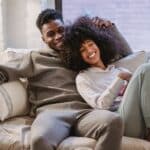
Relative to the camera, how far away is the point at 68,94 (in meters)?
2.25

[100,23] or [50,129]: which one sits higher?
[100,23]

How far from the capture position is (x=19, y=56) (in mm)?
2404

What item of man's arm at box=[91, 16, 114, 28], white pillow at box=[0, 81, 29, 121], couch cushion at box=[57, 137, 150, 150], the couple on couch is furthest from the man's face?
couch cushion at box=[57, 137, 150, 150]

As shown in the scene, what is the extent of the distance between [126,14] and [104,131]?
146 centimetres

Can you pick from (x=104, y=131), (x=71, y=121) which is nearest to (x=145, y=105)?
(x=104, y=131)

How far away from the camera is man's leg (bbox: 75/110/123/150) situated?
1.81 m

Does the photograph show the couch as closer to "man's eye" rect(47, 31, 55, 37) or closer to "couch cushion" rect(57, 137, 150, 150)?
"couch cushion" rect(57, 137, 150, 150)

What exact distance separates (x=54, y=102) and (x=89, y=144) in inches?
19.8

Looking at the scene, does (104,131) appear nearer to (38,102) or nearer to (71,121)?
(71,121)

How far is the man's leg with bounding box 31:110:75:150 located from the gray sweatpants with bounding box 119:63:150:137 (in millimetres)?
300

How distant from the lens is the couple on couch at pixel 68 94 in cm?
185

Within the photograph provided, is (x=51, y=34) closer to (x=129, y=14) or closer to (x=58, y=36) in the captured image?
(x=58, y=36)

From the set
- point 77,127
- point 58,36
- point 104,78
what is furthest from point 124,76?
point 58,36

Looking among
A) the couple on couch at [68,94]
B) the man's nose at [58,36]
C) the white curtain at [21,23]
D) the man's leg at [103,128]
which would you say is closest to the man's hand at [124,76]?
the couple on couch at [68,94]
